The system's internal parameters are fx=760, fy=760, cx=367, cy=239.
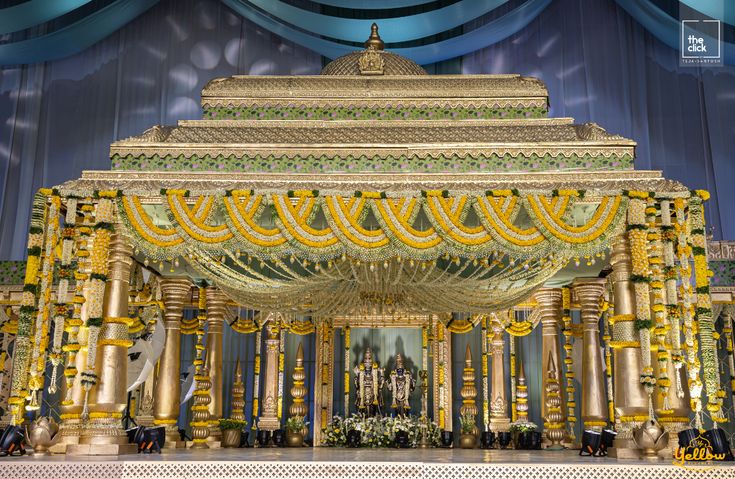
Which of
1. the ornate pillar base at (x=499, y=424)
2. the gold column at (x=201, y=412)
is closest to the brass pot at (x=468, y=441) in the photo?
Result: the ornate pillar base at (x=499, y=424)

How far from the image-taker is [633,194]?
636cm

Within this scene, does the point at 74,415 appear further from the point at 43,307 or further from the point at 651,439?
the point at 651,439

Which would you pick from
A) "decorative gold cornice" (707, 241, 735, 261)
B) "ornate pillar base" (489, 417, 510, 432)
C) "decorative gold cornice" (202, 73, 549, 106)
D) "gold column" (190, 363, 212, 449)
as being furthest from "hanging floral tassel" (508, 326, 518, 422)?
"gold column" (190, 363, 212, 449)

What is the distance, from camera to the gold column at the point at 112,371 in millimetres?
6199

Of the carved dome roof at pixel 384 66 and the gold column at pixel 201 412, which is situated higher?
the carved dome roof at pixel 384 66

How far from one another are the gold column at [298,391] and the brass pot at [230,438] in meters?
0.92

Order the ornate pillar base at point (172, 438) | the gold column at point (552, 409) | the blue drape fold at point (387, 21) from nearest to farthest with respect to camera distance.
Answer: the ornate pillar base at point (172, 438), the gold column at point (552, 409), the blue drape fold at point (387, 21)

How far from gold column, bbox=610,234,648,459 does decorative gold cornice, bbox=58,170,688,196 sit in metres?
0.54

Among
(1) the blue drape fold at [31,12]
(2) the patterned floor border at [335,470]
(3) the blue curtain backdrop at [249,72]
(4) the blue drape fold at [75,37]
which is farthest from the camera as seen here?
(4) the blue drape fold at [75,37]

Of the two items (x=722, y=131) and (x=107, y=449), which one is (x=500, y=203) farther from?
(x=722, y=131)

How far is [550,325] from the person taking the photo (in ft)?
29.8

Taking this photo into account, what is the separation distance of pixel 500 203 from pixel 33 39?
928 centimetres

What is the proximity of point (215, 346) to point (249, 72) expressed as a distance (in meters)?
5.52

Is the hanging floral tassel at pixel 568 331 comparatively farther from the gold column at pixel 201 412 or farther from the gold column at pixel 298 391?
the gold column at pixel 201 412
